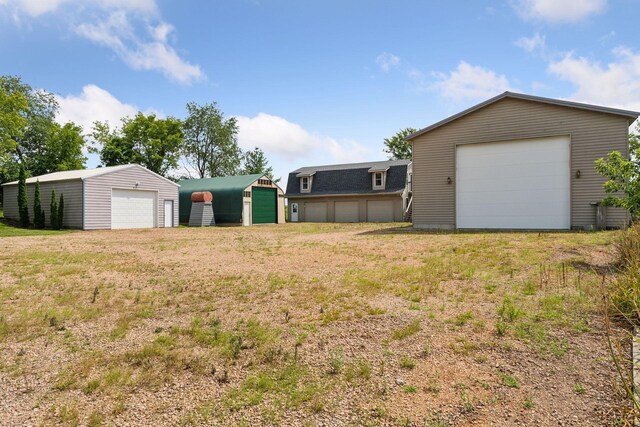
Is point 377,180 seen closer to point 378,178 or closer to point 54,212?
point 378,178

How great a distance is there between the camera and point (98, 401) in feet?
9.16

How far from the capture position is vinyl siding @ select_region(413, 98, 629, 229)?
14508 millimetres

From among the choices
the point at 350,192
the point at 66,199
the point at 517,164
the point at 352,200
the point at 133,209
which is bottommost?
the point at 133,209

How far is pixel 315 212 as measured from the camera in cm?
3341

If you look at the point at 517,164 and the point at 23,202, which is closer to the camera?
the point at 517,164

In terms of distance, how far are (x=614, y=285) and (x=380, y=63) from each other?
1078 centimetres

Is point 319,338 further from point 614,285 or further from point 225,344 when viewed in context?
point 614,285

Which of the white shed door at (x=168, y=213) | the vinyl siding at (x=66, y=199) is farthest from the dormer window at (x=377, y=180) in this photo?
the vinyl siding at (x=66, y=199)

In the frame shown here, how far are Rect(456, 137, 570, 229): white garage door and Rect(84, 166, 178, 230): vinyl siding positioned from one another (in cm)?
1888

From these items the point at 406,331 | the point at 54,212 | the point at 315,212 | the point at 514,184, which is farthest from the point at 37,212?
the point at 514,184

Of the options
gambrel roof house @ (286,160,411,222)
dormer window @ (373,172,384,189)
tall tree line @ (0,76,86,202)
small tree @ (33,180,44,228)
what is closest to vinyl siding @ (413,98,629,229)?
gambrel roof house @ (286,160,411,222)

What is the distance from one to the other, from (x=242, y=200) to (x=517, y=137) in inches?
743

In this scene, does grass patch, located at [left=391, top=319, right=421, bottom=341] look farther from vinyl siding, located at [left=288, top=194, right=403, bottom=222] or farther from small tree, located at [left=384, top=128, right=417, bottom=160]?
small tree, located at [left=384, top=128, right=417, bottom=160]

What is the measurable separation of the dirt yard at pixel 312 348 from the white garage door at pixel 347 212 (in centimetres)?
2403
